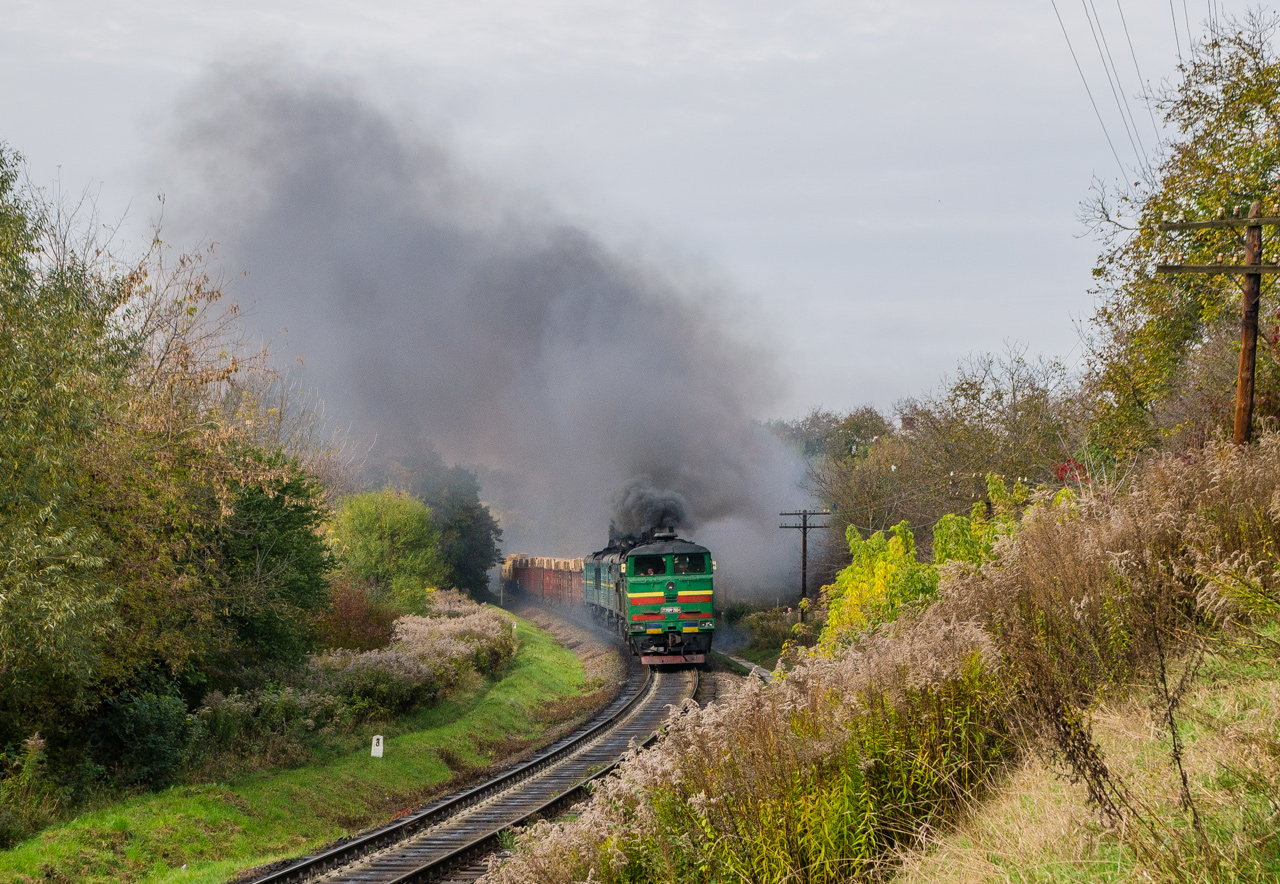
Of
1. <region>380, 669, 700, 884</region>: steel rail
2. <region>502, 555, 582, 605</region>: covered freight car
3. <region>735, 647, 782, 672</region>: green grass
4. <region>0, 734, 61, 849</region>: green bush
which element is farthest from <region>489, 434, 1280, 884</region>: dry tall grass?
<region>502, 555, 582, 605</region>: covered freight car

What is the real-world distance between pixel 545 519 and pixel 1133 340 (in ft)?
384

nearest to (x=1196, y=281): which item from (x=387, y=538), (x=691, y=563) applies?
(x=691, y=563)

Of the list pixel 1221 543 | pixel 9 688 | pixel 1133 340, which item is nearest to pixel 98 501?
pixel 9 688

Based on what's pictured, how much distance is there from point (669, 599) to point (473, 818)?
556 inches

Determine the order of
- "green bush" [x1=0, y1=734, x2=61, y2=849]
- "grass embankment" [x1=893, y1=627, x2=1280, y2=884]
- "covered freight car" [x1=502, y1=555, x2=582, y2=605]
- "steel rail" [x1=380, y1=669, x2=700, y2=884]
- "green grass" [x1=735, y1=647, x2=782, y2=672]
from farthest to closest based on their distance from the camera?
1. "covered freight car" [x1=502, y1=555, x2=582, y2=605]
2. "green grass" [x1=735, y1=647, x2=782, y2=672]
3. "green bush" [x1=0, y1=734, x2=61, y2=849]
4. "steel rail" [x1=380, y1=669, x2=700, y2=884]
5. "grass embankment" [x1=893, y1=627, x2=1280, y2=884]

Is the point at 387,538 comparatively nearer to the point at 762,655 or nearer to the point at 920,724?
the point at 762,655

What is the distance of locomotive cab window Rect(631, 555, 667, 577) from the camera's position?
90.1 feet

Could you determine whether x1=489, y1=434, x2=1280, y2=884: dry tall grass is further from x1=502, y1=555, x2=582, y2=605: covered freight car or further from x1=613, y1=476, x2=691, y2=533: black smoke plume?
x1=502, y1=555, x2=582, y2=605: covered freight car

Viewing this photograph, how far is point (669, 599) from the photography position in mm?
27547

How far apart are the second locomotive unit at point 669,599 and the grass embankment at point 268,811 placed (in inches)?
208

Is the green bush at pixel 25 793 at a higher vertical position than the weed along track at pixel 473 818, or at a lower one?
higher

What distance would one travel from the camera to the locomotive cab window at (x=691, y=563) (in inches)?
1089

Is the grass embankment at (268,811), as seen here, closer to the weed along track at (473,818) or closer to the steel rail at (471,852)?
the weed along track at (473,818)

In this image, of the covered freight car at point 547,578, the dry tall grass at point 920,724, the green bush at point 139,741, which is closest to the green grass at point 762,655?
the covered freight car at point 547,578
